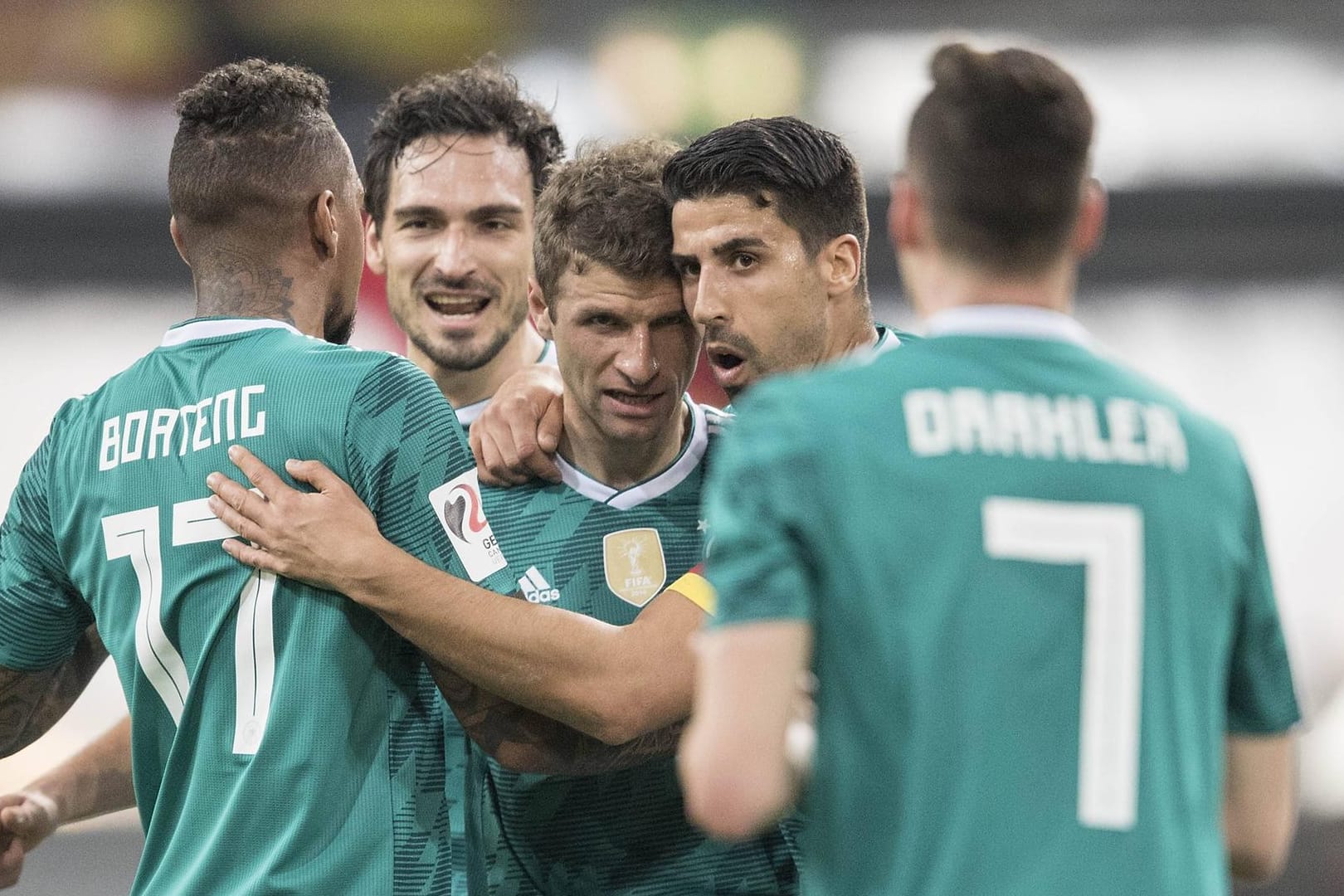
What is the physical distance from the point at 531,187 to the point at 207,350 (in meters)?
2.29

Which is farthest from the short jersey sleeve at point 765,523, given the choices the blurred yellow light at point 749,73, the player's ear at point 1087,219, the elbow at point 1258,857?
the blurred yellow light at point 749,73

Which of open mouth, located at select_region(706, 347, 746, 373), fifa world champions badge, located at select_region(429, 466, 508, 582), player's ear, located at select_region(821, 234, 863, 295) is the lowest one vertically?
fifa world champions badge, located at select_region(429, 466, 508, 582)

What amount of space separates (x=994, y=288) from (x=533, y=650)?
1236mm

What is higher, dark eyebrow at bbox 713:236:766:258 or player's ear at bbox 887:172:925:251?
dark eyebrow at bbox 713:236:766:258

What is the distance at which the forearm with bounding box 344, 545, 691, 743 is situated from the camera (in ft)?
9.46

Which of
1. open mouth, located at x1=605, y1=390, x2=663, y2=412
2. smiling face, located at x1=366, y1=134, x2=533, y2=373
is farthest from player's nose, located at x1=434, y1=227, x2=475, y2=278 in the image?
open mouth, located at x1=605, y1=390, x2=663, y2=412

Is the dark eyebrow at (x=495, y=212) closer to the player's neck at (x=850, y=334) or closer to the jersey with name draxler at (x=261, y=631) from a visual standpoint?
the player's neck at (x=850, y=334)

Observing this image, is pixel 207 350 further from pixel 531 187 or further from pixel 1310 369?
pixel 1310 369

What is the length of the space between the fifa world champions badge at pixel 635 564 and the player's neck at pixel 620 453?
0.50 feet

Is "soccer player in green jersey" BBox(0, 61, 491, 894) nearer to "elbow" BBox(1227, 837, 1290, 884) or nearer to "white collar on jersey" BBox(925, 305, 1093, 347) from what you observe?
"white collar on jersey" BBox(925, 305, 1093, 347)

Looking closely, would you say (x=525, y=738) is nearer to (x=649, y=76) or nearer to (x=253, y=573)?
(x=253, y=573)

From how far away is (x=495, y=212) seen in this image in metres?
5.04

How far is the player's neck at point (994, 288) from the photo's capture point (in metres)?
2.15

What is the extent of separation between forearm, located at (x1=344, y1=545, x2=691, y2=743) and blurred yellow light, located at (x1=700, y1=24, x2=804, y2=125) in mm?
10374
